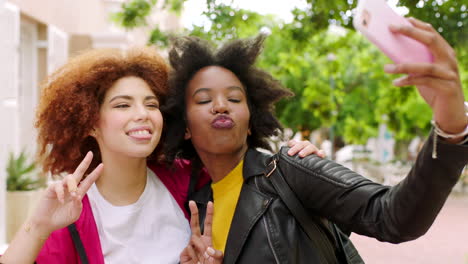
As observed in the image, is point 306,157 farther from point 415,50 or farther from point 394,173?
point 394,173

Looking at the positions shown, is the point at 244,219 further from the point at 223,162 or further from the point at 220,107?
the point at 220,107

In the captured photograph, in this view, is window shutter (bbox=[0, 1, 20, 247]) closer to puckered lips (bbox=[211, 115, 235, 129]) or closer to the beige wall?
the beige wall

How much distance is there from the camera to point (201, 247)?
97.3 inches

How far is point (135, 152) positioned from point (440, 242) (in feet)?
30.1

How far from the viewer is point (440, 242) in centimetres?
1042

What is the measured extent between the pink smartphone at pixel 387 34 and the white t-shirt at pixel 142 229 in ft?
5.39

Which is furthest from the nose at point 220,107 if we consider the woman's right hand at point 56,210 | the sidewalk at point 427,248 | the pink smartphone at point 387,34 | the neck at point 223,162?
the sidewalk at point 427,248

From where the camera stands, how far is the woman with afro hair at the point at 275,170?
5.06 feet

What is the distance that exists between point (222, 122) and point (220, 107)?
3.0 inches

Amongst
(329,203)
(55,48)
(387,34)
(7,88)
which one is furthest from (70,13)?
(387,34)

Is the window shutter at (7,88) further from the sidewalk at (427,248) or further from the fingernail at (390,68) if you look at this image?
the sidewalk at (427,248)

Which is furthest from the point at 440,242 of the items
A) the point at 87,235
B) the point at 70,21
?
the point at 87,235

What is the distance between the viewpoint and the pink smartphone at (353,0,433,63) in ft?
4.91

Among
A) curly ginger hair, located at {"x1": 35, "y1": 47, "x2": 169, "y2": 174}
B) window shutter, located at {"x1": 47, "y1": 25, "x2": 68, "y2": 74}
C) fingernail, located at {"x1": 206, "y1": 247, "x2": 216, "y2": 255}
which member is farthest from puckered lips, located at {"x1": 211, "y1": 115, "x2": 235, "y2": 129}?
window shutter, located at {"x1": 47, "y1": 25, "x2": 68, "y2": 74}
